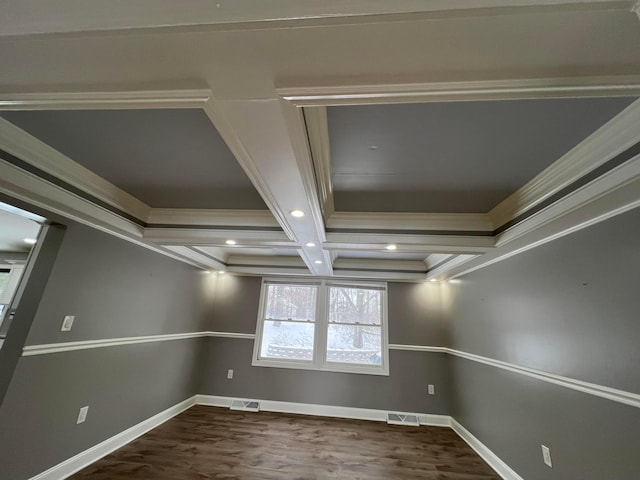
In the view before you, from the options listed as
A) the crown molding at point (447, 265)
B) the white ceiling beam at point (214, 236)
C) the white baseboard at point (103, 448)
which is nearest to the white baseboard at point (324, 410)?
the white baseboard at point (103, 448)

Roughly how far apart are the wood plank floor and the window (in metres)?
0.83

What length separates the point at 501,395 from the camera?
8.71 ft

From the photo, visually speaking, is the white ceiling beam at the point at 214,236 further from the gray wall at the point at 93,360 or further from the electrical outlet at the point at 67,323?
the electrical outlet at the point at 67,323

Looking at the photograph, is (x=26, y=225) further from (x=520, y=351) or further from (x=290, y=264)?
(x=520, y=351)

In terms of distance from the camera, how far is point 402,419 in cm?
389

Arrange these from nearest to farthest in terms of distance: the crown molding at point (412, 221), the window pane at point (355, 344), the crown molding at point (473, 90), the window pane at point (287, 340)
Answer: the crown molding at point (473, 90) < the crown molding at point (412, 221) < the window pane at point (355, 344) < the window pane at point (287, 340)

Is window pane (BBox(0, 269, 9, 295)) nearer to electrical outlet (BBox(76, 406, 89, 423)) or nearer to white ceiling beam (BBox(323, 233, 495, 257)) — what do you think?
electrical outlet (BBox(76, 406, 89, 423))

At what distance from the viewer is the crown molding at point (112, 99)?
98 cm

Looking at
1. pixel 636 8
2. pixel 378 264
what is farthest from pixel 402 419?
pixel 636 8

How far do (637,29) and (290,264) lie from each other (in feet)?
13.2

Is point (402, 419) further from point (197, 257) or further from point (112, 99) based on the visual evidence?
point (112, 99)

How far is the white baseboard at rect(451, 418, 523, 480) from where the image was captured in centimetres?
248

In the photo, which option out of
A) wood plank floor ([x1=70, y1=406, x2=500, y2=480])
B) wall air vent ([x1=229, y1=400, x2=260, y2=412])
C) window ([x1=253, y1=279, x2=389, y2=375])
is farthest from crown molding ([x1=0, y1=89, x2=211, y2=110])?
wall air vent ([x1=229, y1=400, x2=260, y2=412])

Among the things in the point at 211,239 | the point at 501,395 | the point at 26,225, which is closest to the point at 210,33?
the point at 211,239
